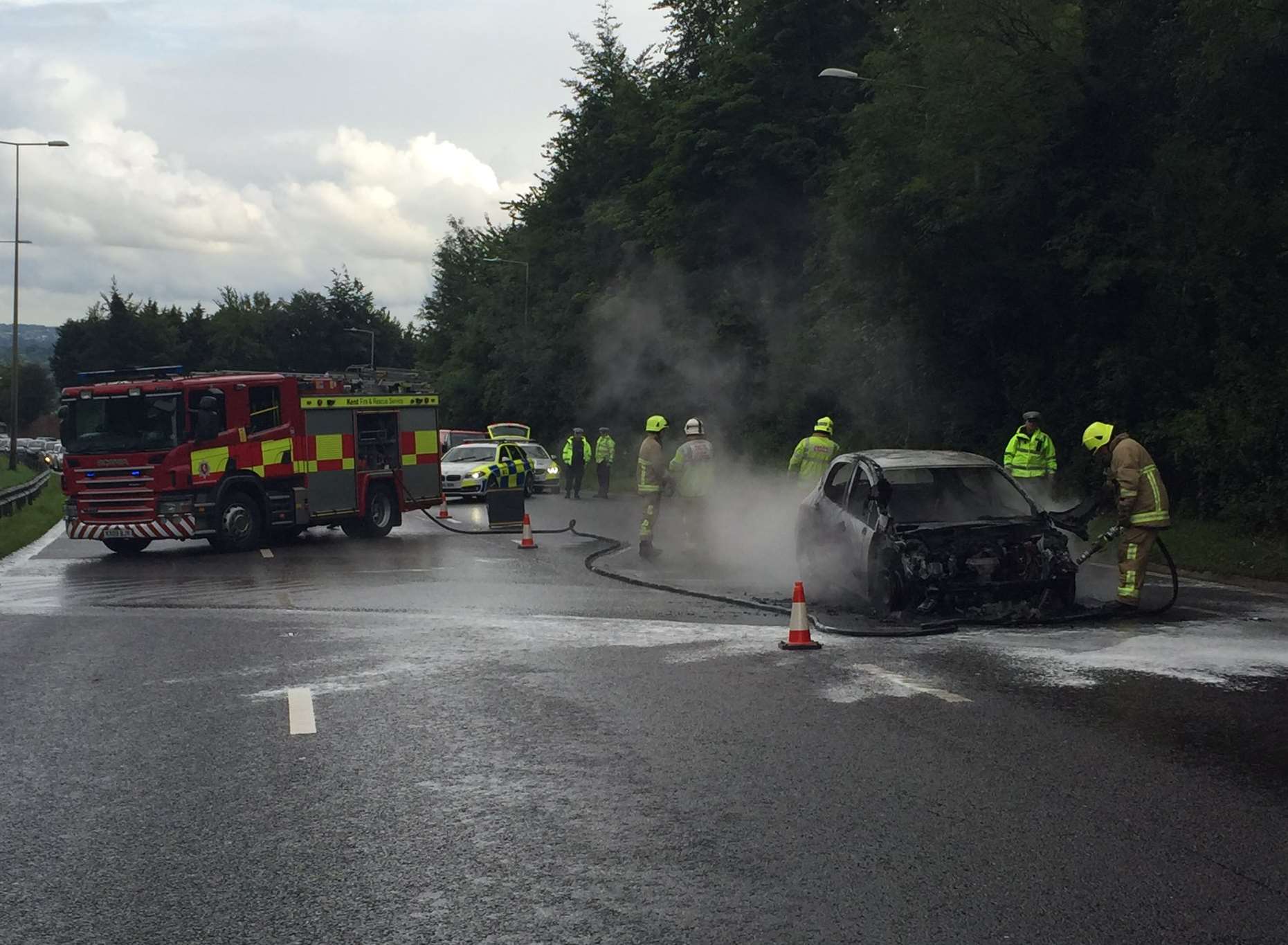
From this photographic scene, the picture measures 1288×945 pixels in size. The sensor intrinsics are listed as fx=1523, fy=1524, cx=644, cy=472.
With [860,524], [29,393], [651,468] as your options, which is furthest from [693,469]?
Answer: [29,393]

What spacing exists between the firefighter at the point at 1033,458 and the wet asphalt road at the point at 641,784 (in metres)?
6.07

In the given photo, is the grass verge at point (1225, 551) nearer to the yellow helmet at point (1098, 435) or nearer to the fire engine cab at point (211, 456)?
the yellow helmet at point (1098, 435)

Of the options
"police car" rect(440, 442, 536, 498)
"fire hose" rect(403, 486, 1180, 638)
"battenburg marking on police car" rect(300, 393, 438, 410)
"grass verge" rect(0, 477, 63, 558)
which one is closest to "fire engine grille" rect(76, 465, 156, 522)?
"grass verge" rect(0, 477, 63, 558)

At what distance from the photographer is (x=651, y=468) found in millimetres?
18203

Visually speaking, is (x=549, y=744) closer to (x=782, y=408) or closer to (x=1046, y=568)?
(x=1046, y=568)

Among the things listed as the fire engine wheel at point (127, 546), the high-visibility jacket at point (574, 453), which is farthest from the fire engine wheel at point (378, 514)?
the high-visibility jacket at point (574, 453)

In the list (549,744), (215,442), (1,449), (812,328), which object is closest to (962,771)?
(549,744)

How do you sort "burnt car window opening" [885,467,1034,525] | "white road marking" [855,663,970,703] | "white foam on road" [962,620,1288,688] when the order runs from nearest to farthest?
"white road marking" [855,663,970,703] < "white foam on road" [962,620,1288,688] < "burnt car window opening" [885,467,1034,525]

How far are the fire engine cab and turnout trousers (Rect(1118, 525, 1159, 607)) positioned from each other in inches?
484

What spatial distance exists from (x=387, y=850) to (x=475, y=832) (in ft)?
1.30

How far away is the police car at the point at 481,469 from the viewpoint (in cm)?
3506

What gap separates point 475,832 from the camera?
19.4 feet

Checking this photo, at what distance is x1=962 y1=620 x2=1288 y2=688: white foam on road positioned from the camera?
30.5 ft

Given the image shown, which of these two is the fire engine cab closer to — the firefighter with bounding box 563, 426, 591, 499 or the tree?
the firefighter with bounding box 563, 426, 591, 499
